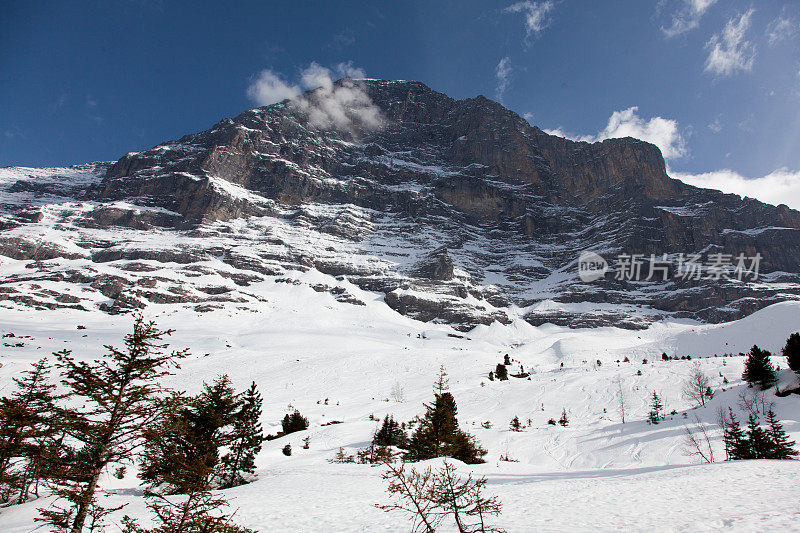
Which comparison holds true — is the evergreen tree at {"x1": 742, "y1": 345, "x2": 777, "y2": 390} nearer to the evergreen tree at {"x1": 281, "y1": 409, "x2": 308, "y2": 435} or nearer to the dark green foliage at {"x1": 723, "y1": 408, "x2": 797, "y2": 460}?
the dark green foliage at {"x1": 723, "y1": 408, "x2": 797, "y2": 460}

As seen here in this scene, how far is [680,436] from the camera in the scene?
2253cm

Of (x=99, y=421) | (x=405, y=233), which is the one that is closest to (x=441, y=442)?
(x=99, y=421)

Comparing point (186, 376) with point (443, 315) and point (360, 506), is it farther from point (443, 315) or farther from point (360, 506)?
point (443, 315)

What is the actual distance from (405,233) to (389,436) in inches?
5820

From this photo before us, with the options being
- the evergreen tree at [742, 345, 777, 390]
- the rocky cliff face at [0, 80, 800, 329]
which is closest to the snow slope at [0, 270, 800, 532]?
the evergreen tree at [742, 345, 777, 390]

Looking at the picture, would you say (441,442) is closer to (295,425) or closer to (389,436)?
(389,436)

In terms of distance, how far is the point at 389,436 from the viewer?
24984mm

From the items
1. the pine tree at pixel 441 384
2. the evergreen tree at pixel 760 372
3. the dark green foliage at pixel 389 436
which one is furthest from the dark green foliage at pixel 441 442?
the evergreen tree at pixel 760 372

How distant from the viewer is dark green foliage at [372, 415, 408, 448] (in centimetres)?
2479

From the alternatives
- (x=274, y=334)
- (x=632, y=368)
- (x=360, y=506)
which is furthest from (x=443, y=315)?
(x=360, y=506)

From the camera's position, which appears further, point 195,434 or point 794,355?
point 794,355

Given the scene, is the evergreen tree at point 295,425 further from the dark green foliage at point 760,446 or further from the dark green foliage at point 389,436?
the dark green foliage at point 760,446

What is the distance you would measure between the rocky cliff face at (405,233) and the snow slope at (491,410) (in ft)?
94.8

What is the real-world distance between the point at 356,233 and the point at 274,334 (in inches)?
3593
